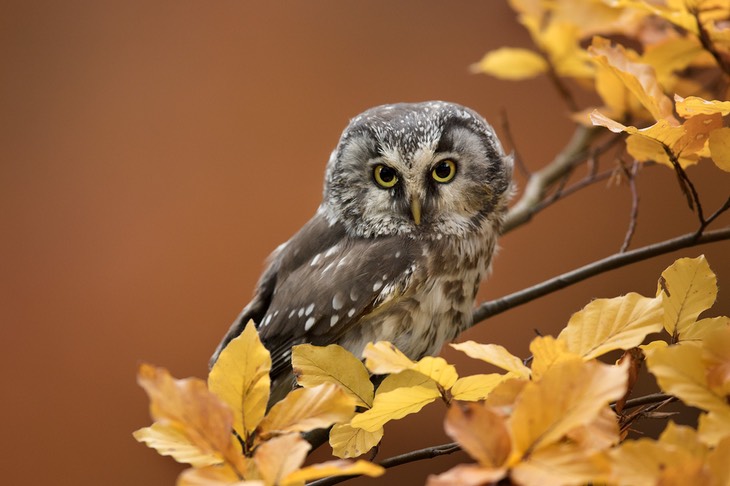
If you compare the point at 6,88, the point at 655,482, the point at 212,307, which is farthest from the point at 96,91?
the point at 655,482

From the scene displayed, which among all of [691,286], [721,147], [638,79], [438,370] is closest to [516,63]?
[638,79]

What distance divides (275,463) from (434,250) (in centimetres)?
76

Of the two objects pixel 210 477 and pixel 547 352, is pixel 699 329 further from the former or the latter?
pixel 210 477

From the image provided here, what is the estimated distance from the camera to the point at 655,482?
1.40 feet

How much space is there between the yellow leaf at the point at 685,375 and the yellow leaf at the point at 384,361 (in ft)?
0.56

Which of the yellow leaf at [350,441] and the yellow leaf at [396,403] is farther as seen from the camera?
the yellow leaf at [350,441]

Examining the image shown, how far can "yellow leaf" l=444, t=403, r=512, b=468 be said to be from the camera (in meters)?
0.45

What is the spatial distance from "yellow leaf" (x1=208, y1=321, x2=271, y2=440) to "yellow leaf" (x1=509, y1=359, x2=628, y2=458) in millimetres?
193

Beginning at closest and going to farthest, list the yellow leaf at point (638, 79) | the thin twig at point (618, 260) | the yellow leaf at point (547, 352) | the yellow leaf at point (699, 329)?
the yellow leaf at point (547, 352) → the yellow leaf at point (699, 329) → the yellow leaf at point (638, 79) → the thin twig at point (618, 260)

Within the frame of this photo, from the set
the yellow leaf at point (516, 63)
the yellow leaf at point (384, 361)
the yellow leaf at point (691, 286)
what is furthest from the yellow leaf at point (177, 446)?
A: the yellow leaf at point (516, 63)

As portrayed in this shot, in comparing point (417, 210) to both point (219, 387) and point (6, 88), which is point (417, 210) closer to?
point (219, 387)

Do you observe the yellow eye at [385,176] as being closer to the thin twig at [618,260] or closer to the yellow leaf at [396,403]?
the thin twig at [618,260]

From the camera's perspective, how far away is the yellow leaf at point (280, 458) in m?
0.48

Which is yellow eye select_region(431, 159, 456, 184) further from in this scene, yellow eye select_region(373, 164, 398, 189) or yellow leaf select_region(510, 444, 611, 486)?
yellow leaf select_region(510, 444, 611, 486)
